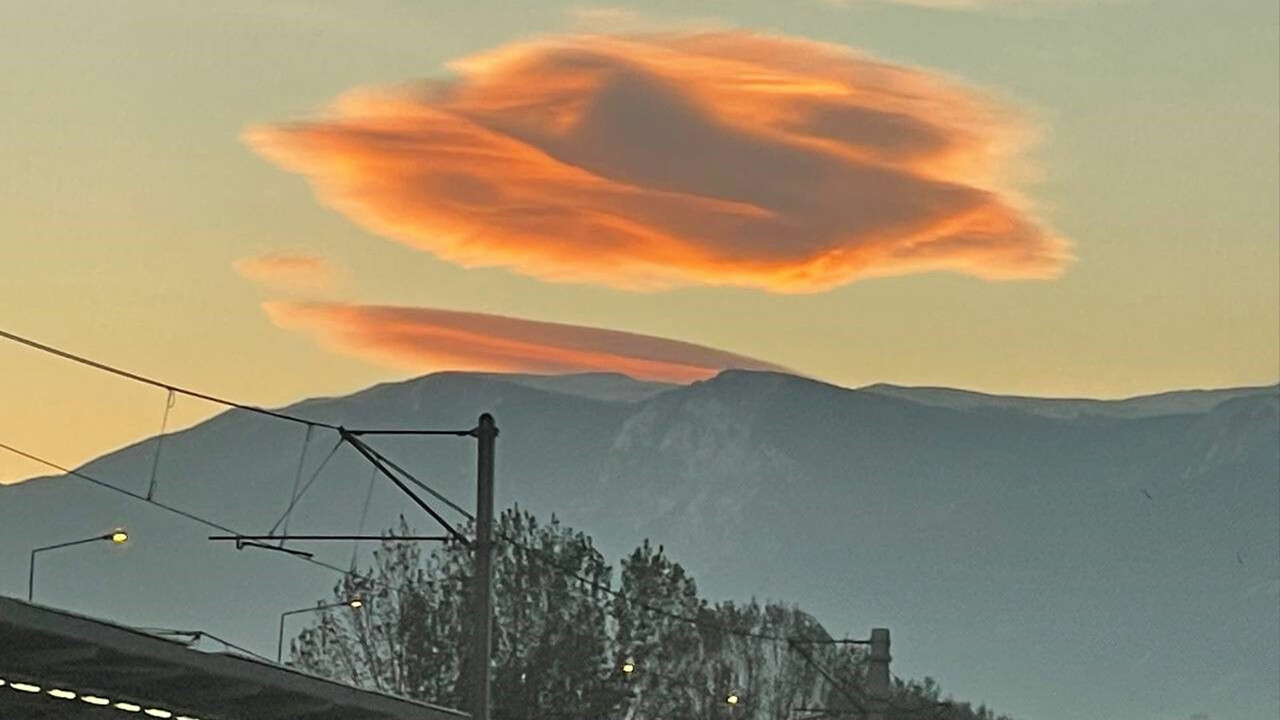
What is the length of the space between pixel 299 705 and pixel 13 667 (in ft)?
31.3

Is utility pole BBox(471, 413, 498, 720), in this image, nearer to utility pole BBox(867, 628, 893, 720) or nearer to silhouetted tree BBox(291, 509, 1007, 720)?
utility pole BBox(867, 628, 893, 720)

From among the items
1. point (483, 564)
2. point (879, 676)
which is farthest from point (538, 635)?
point (483, 564)

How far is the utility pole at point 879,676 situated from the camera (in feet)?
242

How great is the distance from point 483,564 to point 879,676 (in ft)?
88.8

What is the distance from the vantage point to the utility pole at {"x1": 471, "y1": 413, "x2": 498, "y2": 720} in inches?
1922

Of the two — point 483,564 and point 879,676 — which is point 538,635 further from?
point 483,564

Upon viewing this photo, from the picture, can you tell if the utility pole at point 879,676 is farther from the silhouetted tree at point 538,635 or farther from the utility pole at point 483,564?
the silhouetted tree at point 538,635

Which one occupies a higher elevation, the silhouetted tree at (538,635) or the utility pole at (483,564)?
the silhouetted tree at (538,635)

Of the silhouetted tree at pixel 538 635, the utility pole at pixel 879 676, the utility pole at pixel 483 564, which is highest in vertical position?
the silhouetted tree at pixel 538 635

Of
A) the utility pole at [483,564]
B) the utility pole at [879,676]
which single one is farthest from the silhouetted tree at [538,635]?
the utility pole at [483,564]

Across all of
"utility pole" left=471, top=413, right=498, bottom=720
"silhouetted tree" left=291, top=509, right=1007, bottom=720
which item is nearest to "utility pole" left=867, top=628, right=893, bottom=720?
"utility pole" left=471, top=413, right=498, bottom=720

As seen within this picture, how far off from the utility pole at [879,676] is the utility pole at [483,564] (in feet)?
78.6

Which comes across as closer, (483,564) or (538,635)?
(483,564)

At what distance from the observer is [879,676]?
7481 cm
